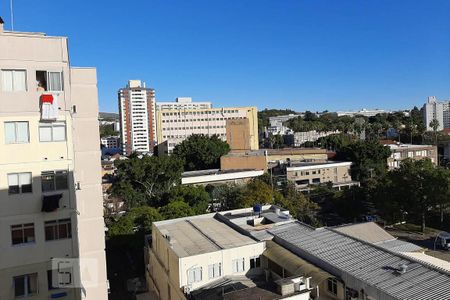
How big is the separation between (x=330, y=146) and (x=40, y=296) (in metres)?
A: 76.5

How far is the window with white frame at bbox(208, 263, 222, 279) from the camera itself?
1636cm

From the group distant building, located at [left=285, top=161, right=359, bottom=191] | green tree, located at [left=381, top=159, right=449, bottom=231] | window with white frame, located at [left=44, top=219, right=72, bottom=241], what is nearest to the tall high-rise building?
distant building, located at [left=285, top=161, right=359, bottom=191]

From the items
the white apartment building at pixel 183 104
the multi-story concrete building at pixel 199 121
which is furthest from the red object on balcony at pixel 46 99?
the white apartment building at pixel 183 104

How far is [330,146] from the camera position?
80.1m

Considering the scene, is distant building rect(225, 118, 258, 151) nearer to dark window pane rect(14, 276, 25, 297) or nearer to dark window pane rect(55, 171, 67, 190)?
dark window pane rect(55, 171, 67, 190)

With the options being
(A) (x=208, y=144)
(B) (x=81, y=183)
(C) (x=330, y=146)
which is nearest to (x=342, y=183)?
(A) (x=208, y=144)

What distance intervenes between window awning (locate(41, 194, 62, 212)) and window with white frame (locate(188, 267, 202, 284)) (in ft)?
29.5

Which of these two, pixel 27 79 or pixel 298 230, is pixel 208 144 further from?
pixel 27 79

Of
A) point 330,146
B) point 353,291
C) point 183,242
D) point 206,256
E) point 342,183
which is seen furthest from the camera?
point 330,146

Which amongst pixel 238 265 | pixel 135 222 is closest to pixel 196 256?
pixel 238 265

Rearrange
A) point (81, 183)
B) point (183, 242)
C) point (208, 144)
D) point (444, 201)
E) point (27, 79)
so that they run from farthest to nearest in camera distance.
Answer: point (208, 144)
point (444, 201)
point (183, 242)
point (81, 183)
point (27, 79)

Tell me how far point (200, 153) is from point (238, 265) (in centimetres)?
4238

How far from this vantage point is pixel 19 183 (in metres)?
7.82

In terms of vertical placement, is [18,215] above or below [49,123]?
below
